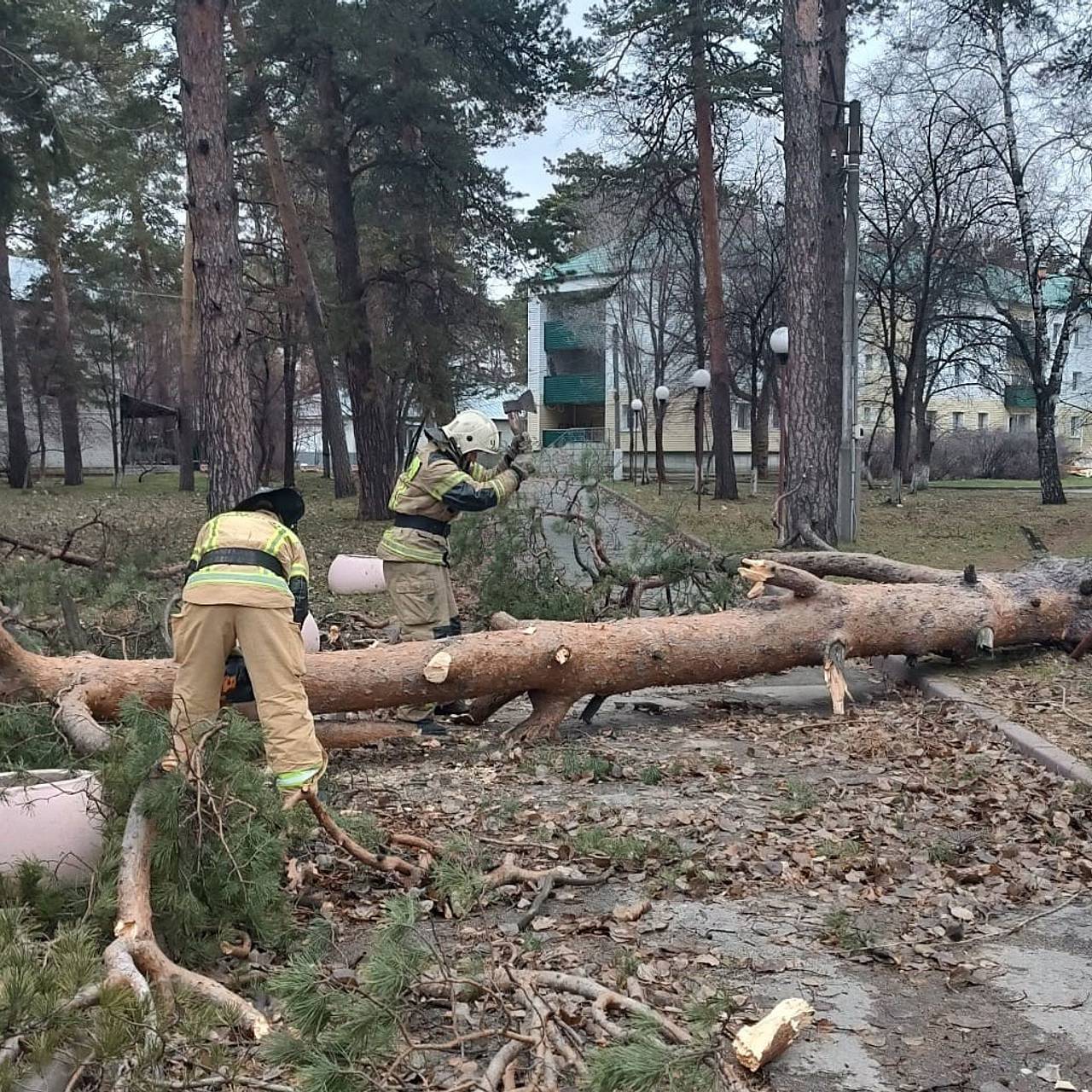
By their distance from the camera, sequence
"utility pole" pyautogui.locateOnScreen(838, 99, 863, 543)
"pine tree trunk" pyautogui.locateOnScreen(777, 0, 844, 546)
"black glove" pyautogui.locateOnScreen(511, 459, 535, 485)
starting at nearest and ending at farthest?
"black glove" pyautogui.locateOnScreen(511, 459, 535, 485) < "pine tree trunk" pyautogui.locateOnScreen(777, 0, 844, 546) < "utility pole" pyautogui.locateOnScreen(838, 99, 863, 543)

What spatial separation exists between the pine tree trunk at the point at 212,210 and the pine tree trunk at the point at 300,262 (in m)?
5.06

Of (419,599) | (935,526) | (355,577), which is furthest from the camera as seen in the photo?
(935,526)

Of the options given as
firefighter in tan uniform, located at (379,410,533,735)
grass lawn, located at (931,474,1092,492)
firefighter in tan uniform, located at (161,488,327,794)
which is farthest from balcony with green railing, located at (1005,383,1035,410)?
firefighter in tan uniform, located at (161,488,327,794)

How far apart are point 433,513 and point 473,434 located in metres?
0.54

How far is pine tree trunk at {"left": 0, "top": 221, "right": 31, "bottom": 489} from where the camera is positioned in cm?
2512

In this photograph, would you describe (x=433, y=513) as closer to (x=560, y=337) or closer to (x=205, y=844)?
(x=205, y=844)

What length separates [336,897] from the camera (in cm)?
372

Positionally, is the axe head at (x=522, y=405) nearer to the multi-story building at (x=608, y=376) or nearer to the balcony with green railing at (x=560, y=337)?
the multi-story building at (x=608, y=376)

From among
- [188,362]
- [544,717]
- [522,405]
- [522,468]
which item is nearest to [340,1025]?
[544,717]

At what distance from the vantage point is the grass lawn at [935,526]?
12344 millimetres

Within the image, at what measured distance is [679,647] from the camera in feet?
20.1

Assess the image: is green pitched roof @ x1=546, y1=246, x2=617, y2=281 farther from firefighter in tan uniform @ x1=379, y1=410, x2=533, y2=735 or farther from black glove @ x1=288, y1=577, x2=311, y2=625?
black glove @ x1=288, y1=577, x2=311, y2=625

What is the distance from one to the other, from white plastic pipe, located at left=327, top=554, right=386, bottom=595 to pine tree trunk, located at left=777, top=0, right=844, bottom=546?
14.8 feet

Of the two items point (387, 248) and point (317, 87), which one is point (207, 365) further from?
point (387, 248)
